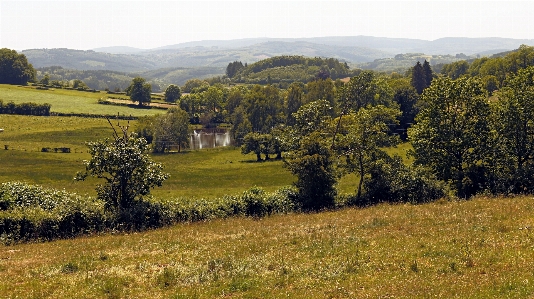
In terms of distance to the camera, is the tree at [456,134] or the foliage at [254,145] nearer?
the tree at [456,134]

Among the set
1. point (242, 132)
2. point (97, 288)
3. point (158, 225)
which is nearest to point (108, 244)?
point (158, 225)

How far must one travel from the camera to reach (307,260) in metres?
22.0

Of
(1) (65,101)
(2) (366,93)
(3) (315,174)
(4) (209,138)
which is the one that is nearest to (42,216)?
(3) (315,174)

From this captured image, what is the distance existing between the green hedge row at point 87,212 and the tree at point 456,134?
58.8 ft

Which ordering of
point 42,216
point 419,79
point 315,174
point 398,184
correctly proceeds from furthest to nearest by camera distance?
point 419,79 < point 398,184 < point 315,174 < point 42,216

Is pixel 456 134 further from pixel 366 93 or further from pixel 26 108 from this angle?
pixel 26 108

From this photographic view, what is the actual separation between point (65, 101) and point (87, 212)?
149 metres

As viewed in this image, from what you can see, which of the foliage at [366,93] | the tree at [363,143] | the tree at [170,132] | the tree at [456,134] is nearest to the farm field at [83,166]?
the tree at [170,132]

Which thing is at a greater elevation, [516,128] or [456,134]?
[516,128]

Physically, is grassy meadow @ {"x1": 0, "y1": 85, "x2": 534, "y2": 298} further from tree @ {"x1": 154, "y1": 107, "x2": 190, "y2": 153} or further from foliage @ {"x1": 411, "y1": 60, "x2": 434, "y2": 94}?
foliage @ {"x1": 411, "y1": 60, "x2": 434, "y2": 94}

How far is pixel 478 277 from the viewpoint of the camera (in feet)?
56.3

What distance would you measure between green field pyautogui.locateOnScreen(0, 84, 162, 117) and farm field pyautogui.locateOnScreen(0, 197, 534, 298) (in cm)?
13477

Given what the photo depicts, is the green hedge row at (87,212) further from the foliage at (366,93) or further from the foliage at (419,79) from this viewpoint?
the foliage at (419,79)

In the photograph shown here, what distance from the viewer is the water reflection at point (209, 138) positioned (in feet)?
424
